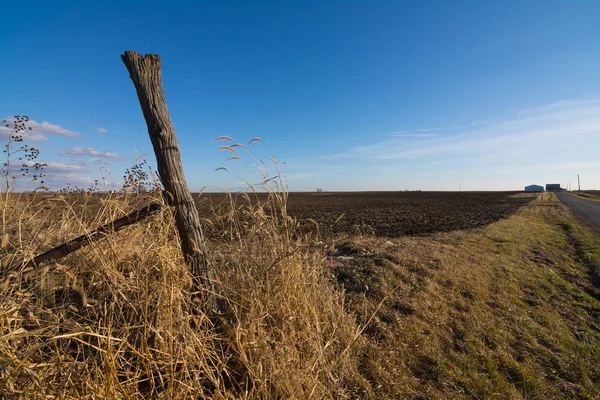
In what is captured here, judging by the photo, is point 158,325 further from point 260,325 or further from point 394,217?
point 394,217

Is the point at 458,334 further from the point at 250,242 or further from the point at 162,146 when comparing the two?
the point at 162,146

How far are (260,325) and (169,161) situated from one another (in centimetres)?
172

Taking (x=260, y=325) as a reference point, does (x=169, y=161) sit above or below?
above

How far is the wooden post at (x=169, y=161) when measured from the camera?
2836 mm

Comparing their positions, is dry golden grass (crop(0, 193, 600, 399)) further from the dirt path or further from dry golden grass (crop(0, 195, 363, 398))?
the dirt path

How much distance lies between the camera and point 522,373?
150 inches

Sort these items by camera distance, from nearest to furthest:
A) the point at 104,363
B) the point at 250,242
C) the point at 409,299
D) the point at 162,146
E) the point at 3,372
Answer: the point at 3,372 → the point at 104,363 → the point at 162,146 → the point at 250,242 → the point at 409,299

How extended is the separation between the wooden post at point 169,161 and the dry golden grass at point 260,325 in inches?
6.4

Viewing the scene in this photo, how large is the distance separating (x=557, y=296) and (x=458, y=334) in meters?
3.47

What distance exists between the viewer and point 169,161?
2.89 meters

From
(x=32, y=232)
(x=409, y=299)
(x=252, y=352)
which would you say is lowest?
(x=409, y=299)

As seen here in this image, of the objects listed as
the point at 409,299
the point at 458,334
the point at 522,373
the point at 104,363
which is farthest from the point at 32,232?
the point at 522,373

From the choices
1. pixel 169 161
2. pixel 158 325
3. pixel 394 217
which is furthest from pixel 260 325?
pixel 394 217

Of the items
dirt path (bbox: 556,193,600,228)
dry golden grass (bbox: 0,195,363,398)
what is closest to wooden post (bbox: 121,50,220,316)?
dry golden grass (bbox: 0,195,363,398)
